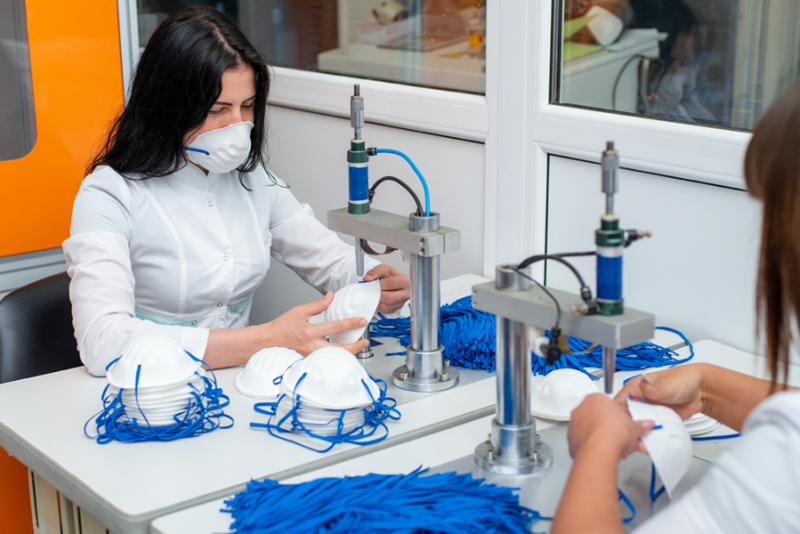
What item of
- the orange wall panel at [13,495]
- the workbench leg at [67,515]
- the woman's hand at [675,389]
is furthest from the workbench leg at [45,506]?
the woman's hand at [675,389]

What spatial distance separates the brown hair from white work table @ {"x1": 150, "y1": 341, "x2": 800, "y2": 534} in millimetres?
271

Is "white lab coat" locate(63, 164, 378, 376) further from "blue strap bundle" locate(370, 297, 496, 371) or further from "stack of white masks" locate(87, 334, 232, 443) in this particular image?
"blue strap bundle" locate(370, 297, 496, 371)

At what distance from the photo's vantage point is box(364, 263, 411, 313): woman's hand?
1516 mm

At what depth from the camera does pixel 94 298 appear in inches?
52.8

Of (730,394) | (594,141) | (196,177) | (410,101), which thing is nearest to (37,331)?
(196,177)

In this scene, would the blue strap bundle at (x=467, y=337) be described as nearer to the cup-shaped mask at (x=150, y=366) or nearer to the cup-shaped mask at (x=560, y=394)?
the cup-shaped mask at (x=560, y=394)

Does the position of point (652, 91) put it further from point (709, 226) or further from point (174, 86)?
point (174, 86)

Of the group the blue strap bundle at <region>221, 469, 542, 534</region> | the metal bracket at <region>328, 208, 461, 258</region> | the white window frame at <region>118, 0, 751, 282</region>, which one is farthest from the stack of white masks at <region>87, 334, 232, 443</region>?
the white window frame at <region>118, 0, 751, 282</region>

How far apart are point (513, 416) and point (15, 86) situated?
1.53 metres

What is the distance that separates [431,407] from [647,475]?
34 centimetres

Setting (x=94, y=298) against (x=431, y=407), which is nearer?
(x=431, y=407)

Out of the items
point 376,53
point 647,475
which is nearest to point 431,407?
point 647,475

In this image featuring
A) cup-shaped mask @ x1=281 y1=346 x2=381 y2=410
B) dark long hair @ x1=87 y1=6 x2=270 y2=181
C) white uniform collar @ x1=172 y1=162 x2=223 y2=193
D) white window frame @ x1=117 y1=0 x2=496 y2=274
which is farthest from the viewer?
white window frame @ x1=117 y1=0 x2=496 y2=274

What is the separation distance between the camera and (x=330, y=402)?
1058 mm
